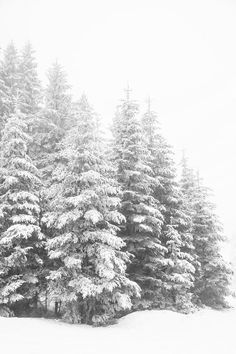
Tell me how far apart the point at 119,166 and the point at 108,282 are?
8.67 metres

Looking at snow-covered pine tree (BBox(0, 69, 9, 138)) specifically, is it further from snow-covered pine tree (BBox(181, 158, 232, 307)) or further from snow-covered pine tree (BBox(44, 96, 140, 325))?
snow-covered pine tree (BBox(181, 158, 232, 307))

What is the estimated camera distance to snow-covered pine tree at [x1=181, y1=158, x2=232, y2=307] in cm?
2864

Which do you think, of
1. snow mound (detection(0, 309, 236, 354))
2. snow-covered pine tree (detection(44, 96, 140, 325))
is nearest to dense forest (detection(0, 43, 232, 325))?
snow-covered pine tree (detection(44, 96, 140, 325))

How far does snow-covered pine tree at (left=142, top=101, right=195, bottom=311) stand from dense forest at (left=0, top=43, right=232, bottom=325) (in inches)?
3.2

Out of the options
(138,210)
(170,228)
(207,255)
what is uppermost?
(138,210)

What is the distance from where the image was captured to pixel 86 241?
17781 mm

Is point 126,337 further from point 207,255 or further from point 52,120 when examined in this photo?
point 52,120

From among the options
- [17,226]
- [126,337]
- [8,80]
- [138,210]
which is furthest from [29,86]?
[126,337]

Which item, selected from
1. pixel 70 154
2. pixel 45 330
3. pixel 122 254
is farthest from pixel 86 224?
pixel 45 330

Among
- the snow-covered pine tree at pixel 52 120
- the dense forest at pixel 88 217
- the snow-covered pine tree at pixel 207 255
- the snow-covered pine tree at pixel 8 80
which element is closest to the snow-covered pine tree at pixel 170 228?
the dense forest at pixel 88 217

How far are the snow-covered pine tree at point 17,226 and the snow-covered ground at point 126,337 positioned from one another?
7.01ft

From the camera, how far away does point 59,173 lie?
1975 cm

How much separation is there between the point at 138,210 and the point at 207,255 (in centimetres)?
1053

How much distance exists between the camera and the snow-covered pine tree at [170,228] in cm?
2280
